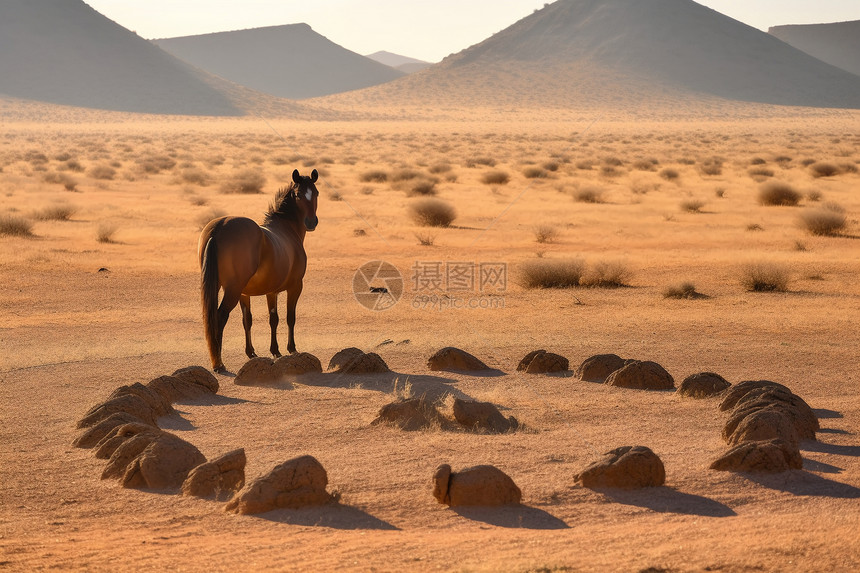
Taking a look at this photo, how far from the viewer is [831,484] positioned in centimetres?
646

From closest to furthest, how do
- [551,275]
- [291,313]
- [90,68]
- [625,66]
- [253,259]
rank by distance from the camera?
[253,259], [291,313], [551,275], [90,68], [625,66]

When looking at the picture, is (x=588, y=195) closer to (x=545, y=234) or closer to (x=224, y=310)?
(x=545, y=234)

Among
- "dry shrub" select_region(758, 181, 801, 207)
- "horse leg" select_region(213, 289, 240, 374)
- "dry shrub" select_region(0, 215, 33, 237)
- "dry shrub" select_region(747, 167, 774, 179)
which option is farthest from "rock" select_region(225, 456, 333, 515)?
"dry shrub" select_region(747, 167, 774, 179)

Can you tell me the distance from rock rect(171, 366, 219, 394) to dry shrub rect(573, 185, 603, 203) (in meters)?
23.3

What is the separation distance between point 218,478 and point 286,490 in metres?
0.59

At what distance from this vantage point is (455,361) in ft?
33.6

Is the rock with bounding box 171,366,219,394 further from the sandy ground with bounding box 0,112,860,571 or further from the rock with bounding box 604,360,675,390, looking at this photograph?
the rock with bounding box 604,360,675,390

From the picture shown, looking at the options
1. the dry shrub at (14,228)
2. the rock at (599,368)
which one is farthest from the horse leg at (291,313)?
the dry shrub at (14,228)

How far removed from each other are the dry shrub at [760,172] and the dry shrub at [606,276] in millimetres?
24103

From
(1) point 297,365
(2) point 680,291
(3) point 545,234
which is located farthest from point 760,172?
(1) point 297,365

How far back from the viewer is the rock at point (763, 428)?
7.15 m

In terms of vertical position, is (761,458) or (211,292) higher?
(211,292)

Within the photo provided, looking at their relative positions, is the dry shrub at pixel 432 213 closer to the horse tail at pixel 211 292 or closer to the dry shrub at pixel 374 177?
the dry shrub at pixel 374 177

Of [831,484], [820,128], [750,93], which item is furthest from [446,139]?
[750,93]
